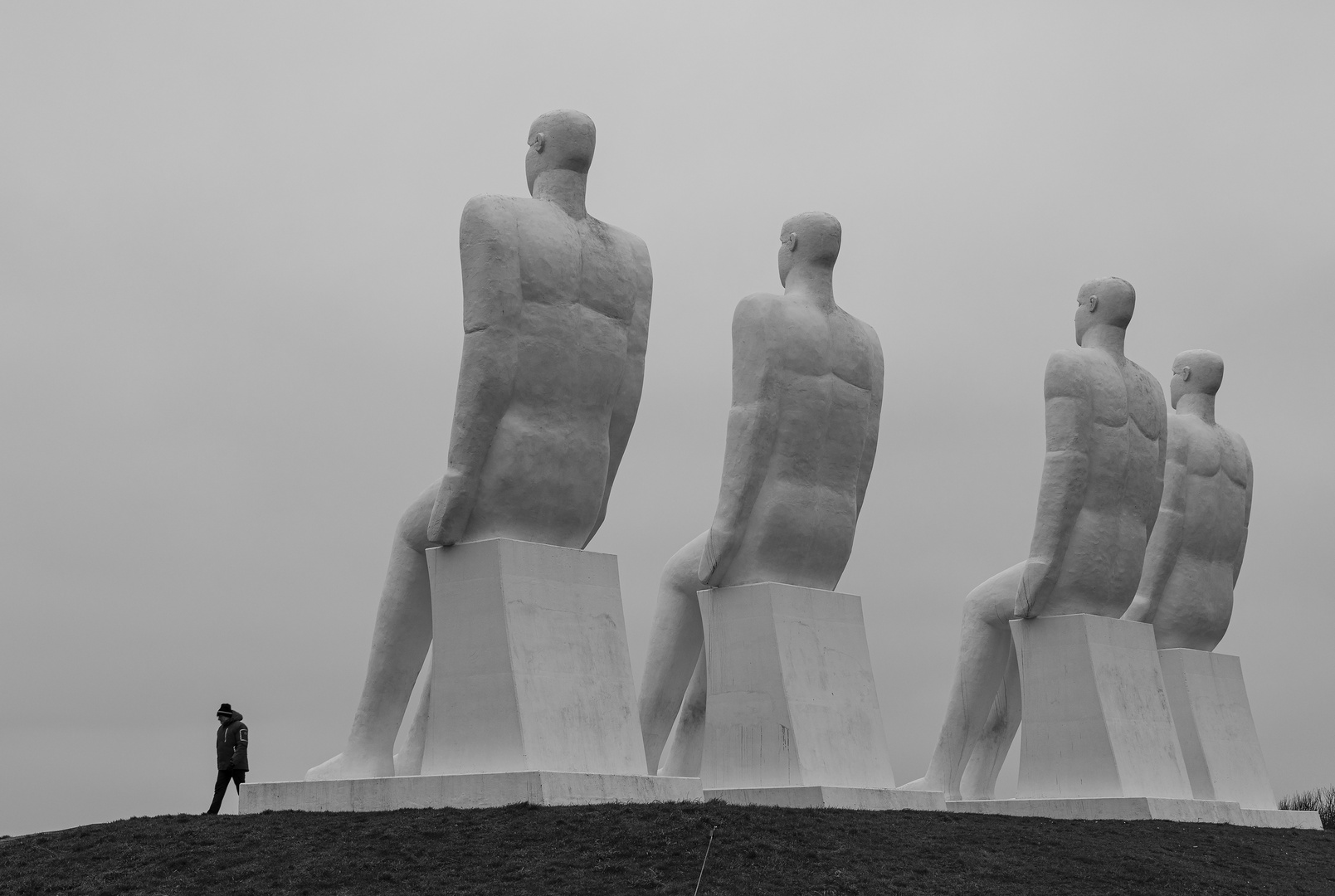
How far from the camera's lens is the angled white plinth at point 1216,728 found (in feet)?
71.4

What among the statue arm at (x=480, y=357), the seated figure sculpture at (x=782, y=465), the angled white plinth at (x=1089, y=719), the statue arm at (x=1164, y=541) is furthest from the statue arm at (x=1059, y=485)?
the statue arm at (x=480, y=357)

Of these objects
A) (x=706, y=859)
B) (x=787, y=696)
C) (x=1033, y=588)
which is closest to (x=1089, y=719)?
(x=1033, y=588)

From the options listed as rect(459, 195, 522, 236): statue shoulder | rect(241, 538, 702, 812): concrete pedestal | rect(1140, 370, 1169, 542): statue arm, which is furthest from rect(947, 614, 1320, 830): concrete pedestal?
rect(459, 195, 522, 236): statue shoulder

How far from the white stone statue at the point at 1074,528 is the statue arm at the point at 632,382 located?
539 cm

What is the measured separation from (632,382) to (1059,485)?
5571mm

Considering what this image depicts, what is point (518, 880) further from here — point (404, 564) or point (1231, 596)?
point (1231, 596)

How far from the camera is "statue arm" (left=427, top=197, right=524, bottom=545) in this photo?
15.2 metres

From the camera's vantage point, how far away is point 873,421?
18688mm

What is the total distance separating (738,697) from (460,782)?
152 inches

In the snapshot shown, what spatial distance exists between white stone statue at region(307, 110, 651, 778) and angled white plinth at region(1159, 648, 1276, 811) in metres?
8.85

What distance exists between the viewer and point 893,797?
56.5ft

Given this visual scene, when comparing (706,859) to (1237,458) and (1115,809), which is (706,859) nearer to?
(1115,809)

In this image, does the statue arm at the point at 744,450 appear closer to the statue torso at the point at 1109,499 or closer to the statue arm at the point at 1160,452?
the statue torso at the point at 1109,499

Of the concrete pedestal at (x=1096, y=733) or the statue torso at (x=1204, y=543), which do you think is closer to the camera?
the concrete pedestal at (x=1096, y=733)
